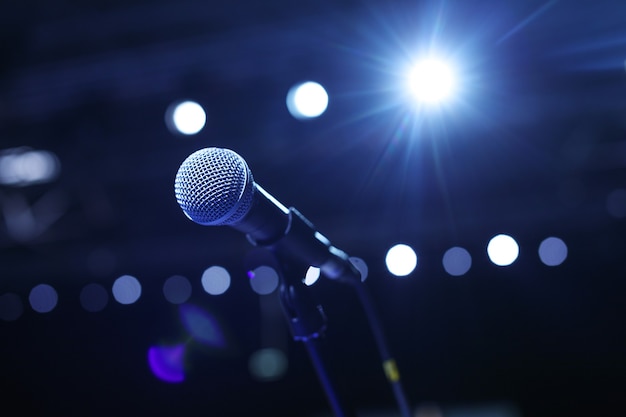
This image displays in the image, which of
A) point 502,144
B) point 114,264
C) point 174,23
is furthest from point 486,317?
point 174,23

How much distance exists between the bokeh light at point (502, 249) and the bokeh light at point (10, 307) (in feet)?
21.5

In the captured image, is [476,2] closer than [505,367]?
Yes

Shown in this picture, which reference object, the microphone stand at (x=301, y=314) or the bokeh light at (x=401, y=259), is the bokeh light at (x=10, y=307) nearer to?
the bokeh light at (x=401, y=259)

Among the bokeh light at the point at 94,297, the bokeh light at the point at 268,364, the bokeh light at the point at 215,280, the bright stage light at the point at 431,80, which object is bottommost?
the bokeh light at the point at 268,364

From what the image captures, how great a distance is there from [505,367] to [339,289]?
2.35 meters

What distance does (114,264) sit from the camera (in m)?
6.32

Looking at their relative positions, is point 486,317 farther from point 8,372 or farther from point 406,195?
point 8,372

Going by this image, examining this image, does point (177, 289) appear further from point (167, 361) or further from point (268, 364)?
point (268, 364)

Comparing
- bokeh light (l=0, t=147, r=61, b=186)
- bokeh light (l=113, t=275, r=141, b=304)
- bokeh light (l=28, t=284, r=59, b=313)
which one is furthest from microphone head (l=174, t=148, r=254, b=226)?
bokeh light (l=28, t=284, r=59, b=313)

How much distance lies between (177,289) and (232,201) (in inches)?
286

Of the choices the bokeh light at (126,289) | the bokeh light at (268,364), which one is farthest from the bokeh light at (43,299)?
the bokeh light at (268,364)

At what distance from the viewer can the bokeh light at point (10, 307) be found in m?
8.20

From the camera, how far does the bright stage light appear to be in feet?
12.2

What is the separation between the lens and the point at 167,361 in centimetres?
838
